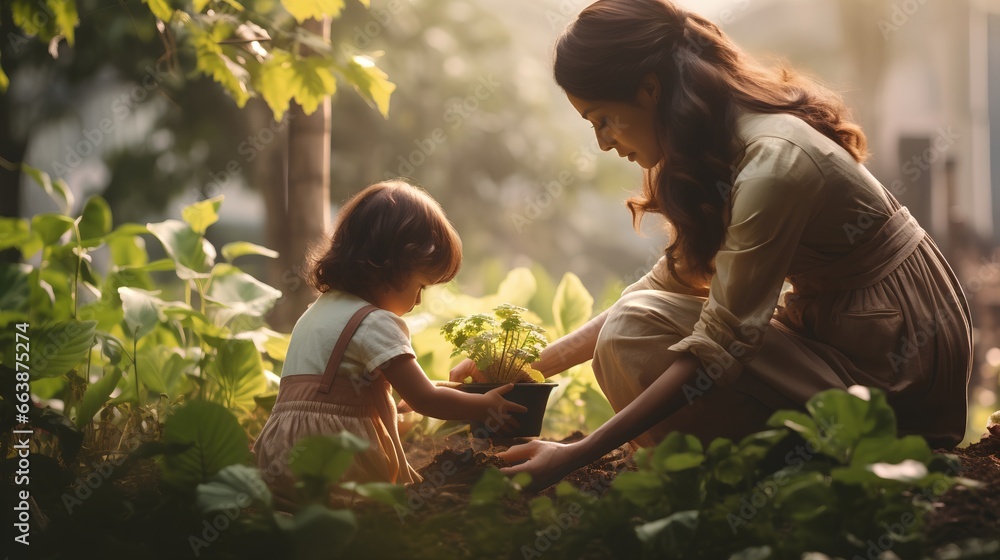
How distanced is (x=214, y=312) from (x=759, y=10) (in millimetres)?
19065

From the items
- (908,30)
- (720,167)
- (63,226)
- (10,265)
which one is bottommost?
(10,265)

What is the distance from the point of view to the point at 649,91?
2152 mm

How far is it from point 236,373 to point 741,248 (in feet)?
5.87

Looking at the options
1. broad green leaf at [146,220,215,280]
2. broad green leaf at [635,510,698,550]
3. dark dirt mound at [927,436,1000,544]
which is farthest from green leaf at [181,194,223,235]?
dark dirt mound at [927,436,1000,544]

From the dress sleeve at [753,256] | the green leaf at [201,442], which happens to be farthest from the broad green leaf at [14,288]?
the dress sleeve at [753,256]

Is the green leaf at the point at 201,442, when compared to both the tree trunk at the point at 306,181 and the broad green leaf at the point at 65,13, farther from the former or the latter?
the tree trunk at the point at 306,181

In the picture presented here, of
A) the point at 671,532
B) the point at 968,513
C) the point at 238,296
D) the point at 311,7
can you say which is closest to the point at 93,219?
the point at 238,296

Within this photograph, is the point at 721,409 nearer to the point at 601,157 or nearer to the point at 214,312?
the point at 214,312

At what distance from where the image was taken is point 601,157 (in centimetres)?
894

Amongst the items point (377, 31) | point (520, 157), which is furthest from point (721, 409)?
point (520, 157)

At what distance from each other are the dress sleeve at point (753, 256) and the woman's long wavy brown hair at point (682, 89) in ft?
0.49

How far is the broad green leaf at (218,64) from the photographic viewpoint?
2555mm

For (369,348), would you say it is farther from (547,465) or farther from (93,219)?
(93,219)

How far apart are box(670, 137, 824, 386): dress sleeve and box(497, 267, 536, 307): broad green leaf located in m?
1.84
